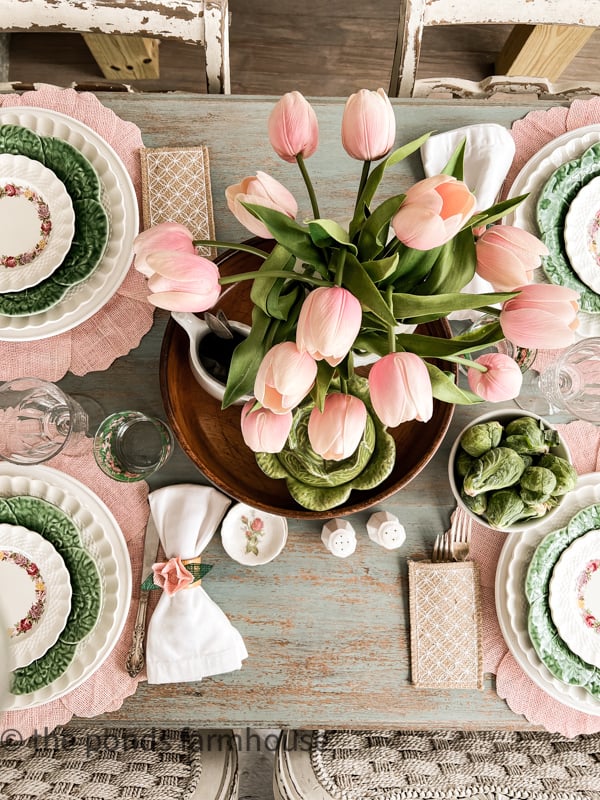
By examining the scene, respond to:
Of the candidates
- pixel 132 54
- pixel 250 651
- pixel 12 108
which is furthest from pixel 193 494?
pixel 132 54

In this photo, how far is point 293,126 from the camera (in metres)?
0.53

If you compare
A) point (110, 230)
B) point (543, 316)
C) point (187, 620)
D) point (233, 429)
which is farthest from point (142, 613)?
point (543, 316)

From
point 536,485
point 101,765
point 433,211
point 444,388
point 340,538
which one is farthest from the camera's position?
point 101,765

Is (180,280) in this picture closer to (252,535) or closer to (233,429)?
(233,429)

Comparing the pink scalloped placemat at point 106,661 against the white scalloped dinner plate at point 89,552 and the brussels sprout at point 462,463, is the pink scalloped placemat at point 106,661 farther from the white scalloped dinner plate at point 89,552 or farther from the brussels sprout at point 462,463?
the brussels sprout at point 462,463

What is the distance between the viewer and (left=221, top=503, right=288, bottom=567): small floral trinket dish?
2.83 feet

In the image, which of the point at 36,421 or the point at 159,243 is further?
the point at 36,421

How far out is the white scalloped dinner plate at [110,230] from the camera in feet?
2.74

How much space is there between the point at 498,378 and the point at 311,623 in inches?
18.5

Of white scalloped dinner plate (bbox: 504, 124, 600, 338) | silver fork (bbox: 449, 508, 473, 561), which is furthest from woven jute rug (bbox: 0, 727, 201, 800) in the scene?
white scalloped dinner plate (bbox: 504, 124, 600, 338)

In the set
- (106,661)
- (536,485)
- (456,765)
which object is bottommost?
(456,765)

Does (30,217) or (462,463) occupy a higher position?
(30,217)

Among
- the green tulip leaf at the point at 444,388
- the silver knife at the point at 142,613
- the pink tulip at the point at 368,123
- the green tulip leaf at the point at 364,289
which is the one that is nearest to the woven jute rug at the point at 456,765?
the silver knife at the point at 142,613

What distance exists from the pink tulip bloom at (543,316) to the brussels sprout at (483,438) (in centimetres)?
29
